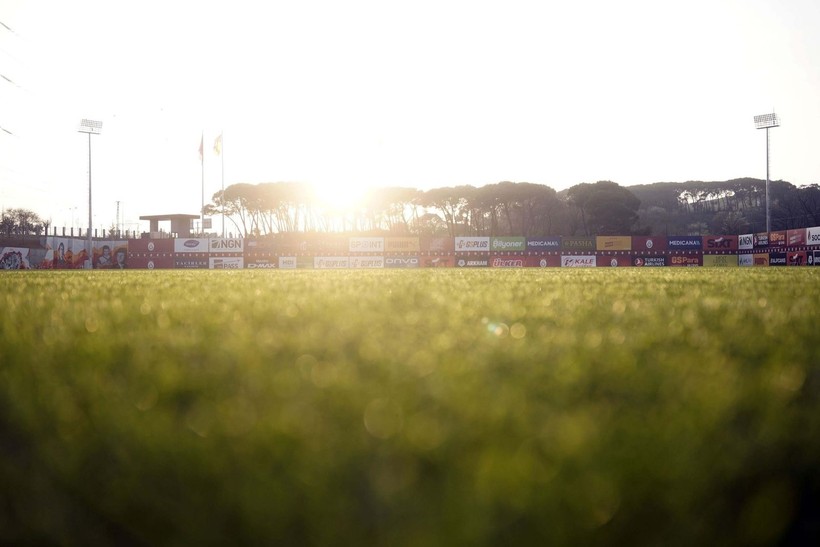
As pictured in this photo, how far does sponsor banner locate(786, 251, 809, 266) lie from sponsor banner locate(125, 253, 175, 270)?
157 ft

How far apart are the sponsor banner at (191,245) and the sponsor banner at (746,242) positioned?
4352 centimetres

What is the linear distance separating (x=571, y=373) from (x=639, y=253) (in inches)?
1917

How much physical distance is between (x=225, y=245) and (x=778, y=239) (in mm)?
42547

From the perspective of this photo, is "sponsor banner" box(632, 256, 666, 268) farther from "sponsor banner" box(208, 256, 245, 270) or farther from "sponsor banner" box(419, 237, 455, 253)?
"sponsor banner" box(208, 256, 245, 270)

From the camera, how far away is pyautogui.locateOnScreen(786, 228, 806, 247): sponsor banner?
126ft

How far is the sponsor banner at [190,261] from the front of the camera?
48553 millimetres

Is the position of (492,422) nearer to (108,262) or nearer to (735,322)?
(735,322)

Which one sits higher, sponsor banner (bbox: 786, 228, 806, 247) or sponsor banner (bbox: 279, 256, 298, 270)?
sponsor banner (bbox: 786, 228, 806, 247)

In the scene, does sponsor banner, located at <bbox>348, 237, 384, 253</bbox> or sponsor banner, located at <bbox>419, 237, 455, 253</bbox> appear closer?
sponsor banner, located at <bbox>419, 237, 455, 253</bbox>

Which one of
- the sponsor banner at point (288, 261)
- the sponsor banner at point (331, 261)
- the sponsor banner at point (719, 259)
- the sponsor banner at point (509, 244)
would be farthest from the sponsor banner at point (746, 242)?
the sponsor banner at point (288, 261)

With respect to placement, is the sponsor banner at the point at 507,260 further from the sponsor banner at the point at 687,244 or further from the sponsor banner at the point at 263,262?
the sponsor banner at the point at 263,262

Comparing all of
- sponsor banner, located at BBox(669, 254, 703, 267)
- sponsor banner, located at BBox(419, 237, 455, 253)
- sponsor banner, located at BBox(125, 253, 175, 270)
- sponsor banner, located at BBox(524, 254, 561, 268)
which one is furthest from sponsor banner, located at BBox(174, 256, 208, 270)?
sponsor banner, located at BBox(669, 254, 703, 267)

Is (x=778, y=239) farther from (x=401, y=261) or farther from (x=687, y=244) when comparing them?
(x=401, y=261)

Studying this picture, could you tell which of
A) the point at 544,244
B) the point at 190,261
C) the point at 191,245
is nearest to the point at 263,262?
the point at 190,261
